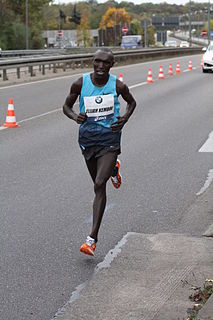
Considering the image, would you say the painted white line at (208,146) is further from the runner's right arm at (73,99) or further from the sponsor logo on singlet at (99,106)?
the sponsor logo on singlet at (99,106)

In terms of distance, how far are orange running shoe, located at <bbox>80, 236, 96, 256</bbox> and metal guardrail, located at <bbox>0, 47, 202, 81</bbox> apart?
22.2 m

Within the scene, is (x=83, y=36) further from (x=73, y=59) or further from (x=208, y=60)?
(x=208, y=60)

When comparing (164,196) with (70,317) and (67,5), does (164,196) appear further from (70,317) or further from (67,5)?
(67,5)

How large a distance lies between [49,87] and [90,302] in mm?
21504

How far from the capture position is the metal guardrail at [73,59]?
2916 cm

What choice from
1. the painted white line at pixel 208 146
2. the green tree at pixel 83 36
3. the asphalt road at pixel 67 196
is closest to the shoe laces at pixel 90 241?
the asphalt road at pixel 67 196

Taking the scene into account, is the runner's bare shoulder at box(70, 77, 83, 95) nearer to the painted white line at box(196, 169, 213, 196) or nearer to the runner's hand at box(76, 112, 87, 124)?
the runner's hand at box(76, 112, 87, 124)

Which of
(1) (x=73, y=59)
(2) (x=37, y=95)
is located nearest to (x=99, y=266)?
(2) (x=37, y=95)

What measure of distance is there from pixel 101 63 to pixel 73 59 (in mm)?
30233

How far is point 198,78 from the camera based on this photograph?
31062 millimetres

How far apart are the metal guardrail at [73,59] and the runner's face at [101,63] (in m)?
22.0

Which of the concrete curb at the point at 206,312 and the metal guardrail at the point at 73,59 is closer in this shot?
the concrete curb at the point at 206,312

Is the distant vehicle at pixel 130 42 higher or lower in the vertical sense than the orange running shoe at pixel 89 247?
lower

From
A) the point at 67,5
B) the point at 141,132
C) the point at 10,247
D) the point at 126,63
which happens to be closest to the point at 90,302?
the point at 10,247
